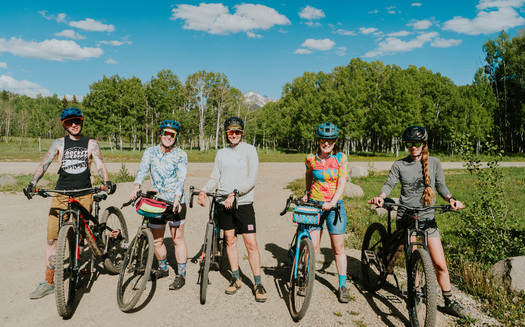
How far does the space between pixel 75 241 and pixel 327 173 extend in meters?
3.44

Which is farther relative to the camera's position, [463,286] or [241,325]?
[463,286]

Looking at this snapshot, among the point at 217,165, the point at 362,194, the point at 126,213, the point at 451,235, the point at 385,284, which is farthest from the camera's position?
the point at 362,194

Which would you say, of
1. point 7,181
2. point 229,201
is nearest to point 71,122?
point 229,201

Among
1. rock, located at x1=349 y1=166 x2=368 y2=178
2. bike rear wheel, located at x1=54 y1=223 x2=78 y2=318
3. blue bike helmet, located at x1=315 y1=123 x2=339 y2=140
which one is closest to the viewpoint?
bike rear wheel, located at x1=54 y1=223 x2=78 y2=318

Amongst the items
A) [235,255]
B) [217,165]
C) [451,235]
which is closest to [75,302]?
[235,255]

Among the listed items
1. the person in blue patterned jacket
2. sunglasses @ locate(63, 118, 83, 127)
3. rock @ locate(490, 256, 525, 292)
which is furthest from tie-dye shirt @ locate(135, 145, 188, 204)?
rock @ locate(490, 256, 525, 292)

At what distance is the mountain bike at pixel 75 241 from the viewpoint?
3.51 metres

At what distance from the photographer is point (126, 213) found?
901 centimetres

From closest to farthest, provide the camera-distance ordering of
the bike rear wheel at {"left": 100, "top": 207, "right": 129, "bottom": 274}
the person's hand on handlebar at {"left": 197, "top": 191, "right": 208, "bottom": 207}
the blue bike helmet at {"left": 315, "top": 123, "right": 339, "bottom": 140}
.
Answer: the person's hand on handlebar at {"left": 197, "top": 191, "right": 208, "bottom": 207} < the blue bike helmet at {"left": 315, "top": 123, "right": 339, "bottom": 140} < the bike rear wheel at {"left": 100, "top": 207, "right": 129, "bottom": 274}

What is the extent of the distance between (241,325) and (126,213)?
6672 millimetres

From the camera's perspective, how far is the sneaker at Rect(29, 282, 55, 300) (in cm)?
400

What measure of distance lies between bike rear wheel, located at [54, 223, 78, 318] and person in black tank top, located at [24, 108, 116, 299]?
41cm

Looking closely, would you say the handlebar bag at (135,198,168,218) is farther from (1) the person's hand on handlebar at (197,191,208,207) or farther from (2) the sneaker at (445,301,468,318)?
(2) the sneaker at (445,301,468,318)

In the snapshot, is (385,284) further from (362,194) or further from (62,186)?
(362,194)
